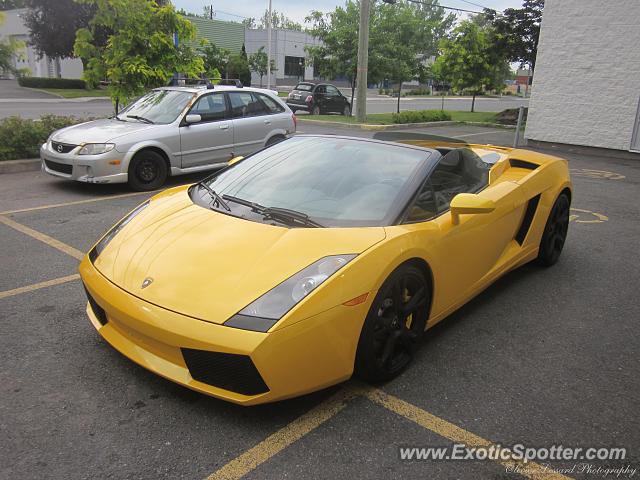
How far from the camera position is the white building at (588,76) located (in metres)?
12.5

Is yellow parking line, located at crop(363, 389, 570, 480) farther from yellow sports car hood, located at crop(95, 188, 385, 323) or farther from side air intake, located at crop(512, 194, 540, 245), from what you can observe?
side air intake, located at crop(512, 194, 540, 245)

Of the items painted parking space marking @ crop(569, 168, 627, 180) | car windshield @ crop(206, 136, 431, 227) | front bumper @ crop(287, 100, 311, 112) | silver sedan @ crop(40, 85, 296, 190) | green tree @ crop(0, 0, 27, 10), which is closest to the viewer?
car windshield @ crop(206, 136, 431, 227)

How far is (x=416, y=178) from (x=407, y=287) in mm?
761

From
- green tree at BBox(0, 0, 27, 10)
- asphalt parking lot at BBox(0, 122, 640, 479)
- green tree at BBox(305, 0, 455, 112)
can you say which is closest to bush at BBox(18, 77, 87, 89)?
green tree at BBox(0, 0, 27, 10)

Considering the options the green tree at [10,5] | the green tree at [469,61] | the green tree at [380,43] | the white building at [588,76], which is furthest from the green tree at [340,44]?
the green tree at [10,5]

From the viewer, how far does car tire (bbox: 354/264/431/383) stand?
106 inches

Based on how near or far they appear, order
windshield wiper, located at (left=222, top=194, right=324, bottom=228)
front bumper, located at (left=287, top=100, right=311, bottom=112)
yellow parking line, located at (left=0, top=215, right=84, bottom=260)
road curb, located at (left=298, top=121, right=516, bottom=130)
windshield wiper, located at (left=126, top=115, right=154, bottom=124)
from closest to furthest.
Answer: windshield wiper, located at (left=222, top=194, right=324, bottom=228) → yellow parking line, located at (left=0, top=215, right=84, bottom=260) → windshield wiper, located at (left=126, top=115, right=154, bottom=124) → road curb, located at (left=298, top=121, right=516, bottom=130) → front bumper, located at (left=287, top=100, right=311, bottom=112)

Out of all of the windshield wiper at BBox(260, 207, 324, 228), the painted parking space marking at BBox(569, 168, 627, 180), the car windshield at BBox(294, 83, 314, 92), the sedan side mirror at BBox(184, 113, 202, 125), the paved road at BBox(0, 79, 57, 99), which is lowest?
the painted parking space marking at BBox(569, 168, 627, 180)

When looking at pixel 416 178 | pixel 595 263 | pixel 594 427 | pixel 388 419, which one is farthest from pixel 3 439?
pixel 595 263

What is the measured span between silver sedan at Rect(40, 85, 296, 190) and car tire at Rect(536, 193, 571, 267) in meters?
5.34

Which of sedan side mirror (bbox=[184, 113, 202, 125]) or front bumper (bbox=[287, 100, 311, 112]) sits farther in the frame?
front bumper (bbox=[287, 100, 311, 112])

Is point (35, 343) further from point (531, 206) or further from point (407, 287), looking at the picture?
point (531, 206)

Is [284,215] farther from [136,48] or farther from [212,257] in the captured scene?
[136,48]

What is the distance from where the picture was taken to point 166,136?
7801mm
